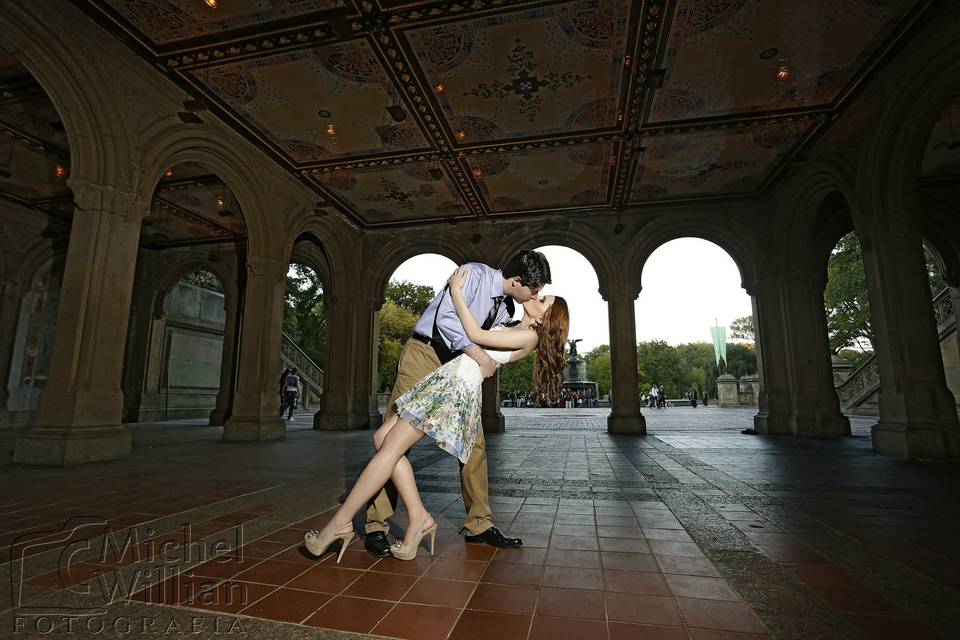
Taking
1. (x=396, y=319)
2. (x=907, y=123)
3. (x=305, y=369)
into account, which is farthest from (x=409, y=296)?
(x=907, y=123)

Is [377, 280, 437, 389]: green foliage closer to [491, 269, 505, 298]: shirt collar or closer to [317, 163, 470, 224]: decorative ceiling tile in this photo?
[317, 163, 470, 224]: decorative ceiling tile

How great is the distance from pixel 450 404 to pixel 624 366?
9731mm

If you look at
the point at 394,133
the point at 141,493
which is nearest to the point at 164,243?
the point at 394,133

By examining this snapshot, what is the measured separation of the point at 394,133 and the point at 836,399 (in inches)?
427

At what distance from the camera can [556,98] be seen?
24.7 ft

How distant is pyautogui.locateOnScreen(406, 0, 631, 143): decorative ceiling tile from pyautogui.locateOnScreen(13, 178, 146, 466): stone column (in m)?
5.17

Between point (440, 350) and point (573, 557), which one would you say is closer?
point (573, 557)

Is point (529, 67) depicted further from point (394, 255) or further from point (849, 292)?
point (849, 292)

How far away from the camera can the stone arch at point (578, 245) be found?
11.9 meters

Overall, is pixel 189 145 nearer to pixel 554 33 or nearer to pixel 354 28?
pixel 354 28

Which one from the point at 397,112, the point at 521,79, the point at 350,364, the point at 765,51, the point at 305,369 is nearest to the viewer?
the point at 765,51

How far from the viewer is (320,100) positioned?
24.9 feet

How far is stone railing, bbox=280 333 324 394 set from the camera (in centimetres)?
1988

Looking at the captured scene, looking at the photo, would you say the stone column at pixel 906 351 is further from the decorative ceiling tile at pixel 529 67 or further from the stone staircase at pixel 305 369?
the stone staircase at pixel 305 369
